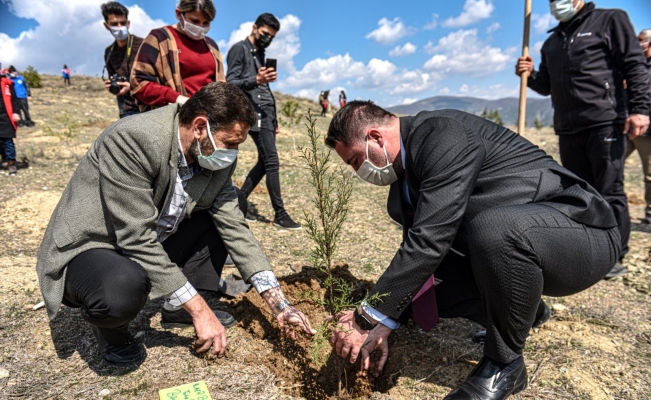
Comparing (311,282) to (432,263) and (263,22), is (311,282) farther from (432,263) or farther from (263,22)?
(263,22)

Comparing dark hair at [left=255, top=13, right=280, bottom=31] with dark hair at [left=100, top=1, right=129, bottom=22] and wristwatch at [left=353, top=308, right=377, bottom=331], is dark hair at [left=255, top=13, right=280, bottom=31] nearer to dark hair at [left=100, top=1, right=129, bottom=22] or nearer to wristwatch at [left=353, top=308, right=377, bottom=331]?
dark hair at [left=100, top=1, right=129, bottom=22]

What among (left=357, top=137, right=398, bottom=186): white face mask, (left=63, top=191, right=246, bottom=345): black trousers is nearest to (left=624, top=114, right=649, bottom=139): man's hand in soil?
(left=357, top=137, right=398, bottom=186): white face mask

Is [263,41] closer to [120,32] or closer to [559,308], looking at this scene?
[120,32]

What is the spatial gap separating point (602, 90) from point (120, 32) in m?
4.26

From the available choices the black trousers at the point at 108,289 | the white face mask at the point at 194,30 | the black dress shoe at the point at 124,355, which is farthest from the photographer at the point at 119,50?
the black dress shoe at the point at 124,355

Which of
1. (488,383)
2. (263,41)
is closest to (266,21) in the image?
(263,41)

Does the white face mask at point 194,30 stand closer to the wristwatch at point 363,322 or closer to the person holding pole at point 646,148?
the wristwatch at point 363,322

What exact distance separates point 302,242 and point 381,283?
2208 mm

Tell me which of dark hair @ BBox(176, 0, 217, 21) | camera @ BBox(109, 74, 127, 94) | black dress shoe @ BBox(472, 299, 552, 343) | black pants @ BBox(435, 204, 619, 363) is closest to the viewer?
black pants @ BBox(435, 204, 619, 363)

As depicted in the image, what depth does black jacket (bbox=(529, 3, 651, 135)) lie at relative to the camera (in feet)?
11.1

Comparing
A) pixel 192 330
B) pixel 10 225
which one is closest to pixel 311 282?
pixel 192 330

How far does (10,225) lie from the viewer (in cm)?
425

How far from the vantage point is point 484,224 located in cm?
186

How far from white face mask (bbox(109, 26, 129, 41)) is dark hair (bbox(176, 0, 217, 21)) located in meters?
1.27
